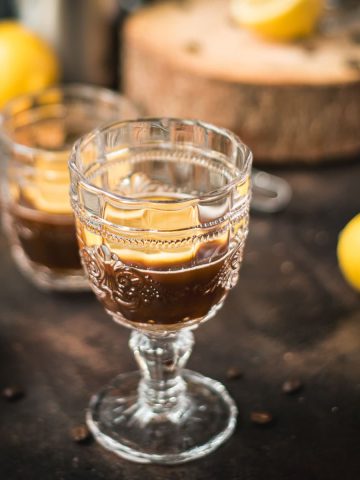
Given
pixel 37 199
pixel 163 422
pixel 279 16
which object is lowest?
pixel 163 422

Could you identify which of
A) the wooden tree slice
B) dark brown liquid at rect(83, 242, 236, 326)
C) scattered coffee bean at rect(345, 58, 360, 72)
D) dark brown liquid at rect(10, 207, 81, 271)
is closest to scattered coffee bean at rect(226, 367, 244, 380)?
dark brown liquid at rect(83, 242, 236, 326)

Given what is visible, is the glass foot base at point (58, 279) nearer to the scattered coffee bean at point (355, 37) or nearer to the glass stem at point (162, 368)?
the glass stem at point (162, 368)

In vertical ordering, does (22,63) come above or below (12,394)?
above

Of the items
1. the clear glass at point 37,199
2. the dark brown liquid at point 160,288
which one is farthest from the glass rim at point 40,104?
the dark brown liquid at point 160,288

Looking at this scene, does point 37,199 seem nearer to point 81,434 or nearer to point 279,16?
point 81,434

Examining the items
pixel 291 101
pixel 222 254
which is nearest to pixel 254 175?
pixel 291 101

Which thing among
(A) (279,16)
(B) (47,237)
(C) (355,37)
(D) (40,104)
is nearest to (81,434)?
(B) (47,237)

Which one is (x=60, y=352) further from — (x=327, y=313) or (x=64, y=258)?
(x=327, y=313)
